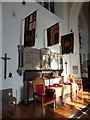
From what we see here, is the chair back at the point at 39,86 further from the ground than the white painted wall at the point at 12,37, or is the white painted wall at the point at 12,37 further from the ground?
the white painted wall at the point at 12,37

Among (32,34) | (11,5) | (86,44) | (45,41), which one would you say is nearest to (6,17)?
(11,5)

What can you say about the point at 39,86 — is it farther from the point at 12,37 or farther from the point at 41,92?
the point at 12,37

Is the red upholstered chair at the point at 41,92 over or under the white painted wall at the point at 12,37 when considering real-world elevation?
under

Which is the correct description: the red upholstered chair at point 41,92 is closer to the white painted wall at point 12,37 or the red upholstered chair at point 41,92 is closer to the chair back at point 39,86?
the chair back at point 39,86

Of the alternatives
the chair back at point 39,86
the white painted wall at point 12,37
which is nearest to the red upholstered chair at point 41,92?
the chair back at point 39,86

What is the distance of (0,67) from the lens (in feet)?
17.2

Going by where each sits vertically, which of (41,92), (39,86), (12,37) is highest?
(12,37)

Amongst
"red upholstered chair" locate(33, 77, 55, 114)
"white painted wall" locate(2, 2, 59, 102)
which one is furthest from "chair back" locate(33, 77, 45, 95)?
"white painted wall" locate(2, 2, 59, 102)

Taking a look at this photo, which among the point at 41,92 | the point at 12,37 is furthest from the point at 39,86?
the point at 12,37

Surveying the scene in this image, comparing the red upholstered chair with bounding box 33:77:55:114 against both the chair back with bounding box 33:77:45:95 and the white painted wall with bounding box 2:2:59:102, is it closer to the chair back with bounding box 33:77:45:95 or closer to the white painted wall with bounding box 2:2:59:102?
the chair back with bounding box 33:77:45:95

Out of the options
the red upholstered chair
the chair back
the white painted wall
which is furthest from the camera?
the white painted wall

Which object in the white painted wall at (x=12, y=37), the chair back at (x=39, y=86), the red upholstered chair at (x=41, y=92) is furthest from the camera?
the white painted wall at (x=12, y=37)

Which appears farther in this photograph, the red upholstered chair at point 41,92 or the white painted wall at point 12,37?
the white painted wall at point 12,37

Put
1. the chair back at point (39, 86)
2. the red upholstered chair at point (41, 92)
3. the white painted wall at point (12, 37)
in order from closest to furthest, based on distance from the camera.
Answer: the red upholstered chair at point (41, 92) → the chair back at point (39, 86) → the white painted wall at point (12, 37)
